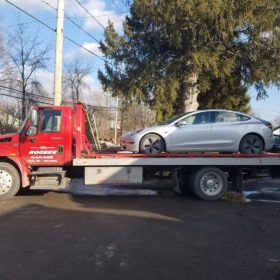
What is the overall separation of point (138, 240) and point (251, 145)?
6865 mm

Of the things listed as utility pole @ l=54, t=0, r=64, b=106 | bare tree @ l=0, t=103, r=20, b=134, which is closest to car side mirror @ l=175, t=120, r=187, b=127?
utility pole @ l=54, t=0, r=64, b=106

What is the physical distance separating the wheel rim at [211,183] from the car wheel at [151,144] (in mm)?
1467

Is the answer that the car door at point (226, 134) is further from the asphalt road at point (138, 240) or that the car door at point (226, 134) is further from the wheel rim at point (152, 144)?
the asphalt road at point (138, 240)

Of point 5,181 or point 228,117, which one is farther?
point 228,117

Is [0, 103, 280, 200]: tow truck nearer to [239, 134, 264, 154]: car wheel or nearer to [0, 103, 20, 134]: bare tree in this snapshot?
[239, 134, 264, 154]: car wheel

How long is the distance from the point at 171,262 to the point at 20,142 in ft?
23.5

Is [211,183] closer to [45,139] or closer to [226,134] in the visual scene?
[226,134]

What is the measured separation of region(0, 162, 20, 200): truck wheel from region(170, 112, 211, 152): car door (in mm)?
4278

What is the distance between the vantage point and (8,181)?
Result: 12.0 metres

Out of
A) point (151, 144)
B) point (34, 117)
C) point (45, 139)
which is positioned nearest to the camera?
point (34, 117)

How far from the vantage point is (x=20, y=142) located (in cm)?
1225

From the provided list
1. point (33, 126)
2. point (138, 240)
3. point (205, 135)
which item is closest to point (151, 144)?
point (205, 135)

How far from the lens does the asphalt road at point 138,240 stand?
5.84 m

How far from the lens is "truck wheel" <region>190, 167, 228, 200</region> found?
497 inches
